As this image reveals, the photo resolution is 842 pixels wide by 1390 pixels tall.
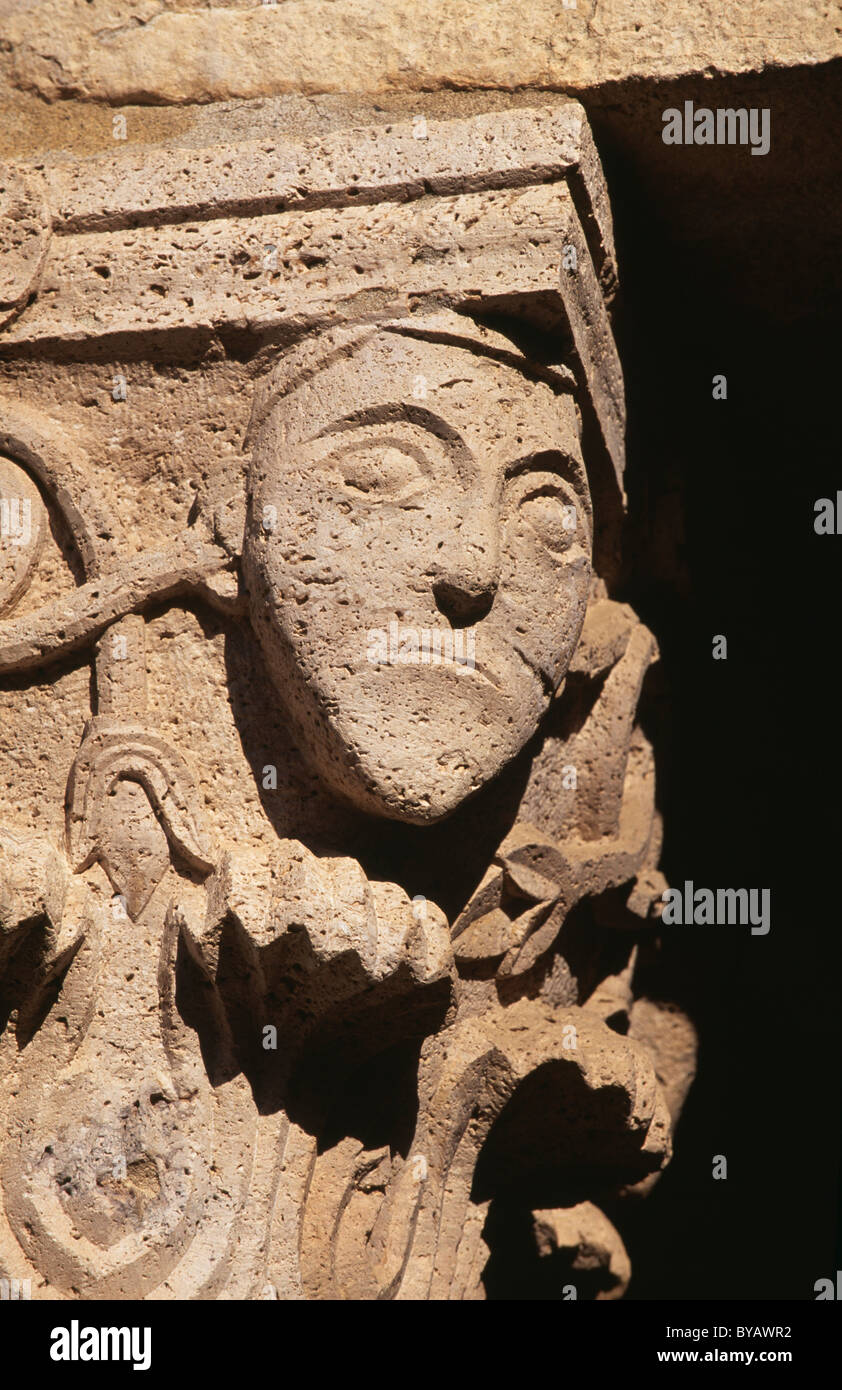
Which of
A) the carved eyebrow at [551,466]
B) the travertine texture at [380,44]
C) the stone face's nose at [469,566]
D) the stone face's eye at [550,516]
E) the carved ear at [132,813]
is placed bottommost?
the carved ear at [132,813]

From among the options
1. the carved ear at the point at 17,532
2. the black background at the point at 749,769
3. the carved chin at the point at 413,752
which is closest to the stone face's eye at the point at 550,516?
the carved chin at the point at 413,752

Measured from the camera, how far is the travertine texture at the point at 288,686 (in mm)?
1945

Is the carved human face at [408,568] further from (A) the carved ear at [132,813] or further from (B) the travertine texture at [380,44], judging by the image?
(B) the travertine texture at [380,44]

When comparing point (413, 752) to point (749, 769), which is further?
point (749, 769)

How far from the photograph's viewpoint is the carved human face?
1.96 meters

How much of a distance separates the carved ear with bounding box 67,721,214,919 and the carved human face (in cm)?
19

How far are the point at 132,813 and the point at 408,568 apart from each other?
1.64ft

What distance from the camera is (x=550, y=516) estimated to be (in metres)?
2.12

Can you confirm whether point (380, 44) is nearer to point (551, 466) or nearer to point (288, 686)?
point (551, 466)

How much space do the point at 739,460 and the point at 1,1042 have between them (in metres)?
1.72

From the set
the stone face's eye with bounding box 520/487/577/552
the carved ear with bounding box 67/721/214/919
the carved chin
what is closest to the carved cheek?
the stone face's eye with bounding box 520/487/577/552

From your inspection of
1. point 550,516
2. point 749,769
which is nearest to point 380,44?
point 550,516

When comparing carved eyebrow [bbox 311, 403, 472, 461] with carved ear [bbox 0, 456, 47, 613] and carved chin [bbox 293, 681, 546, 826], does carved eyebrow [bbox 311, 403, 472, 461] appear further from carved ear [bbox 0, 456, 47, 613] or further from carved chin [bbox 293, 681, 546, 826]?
carved ear [bbox 0, 456, 47, 613]
